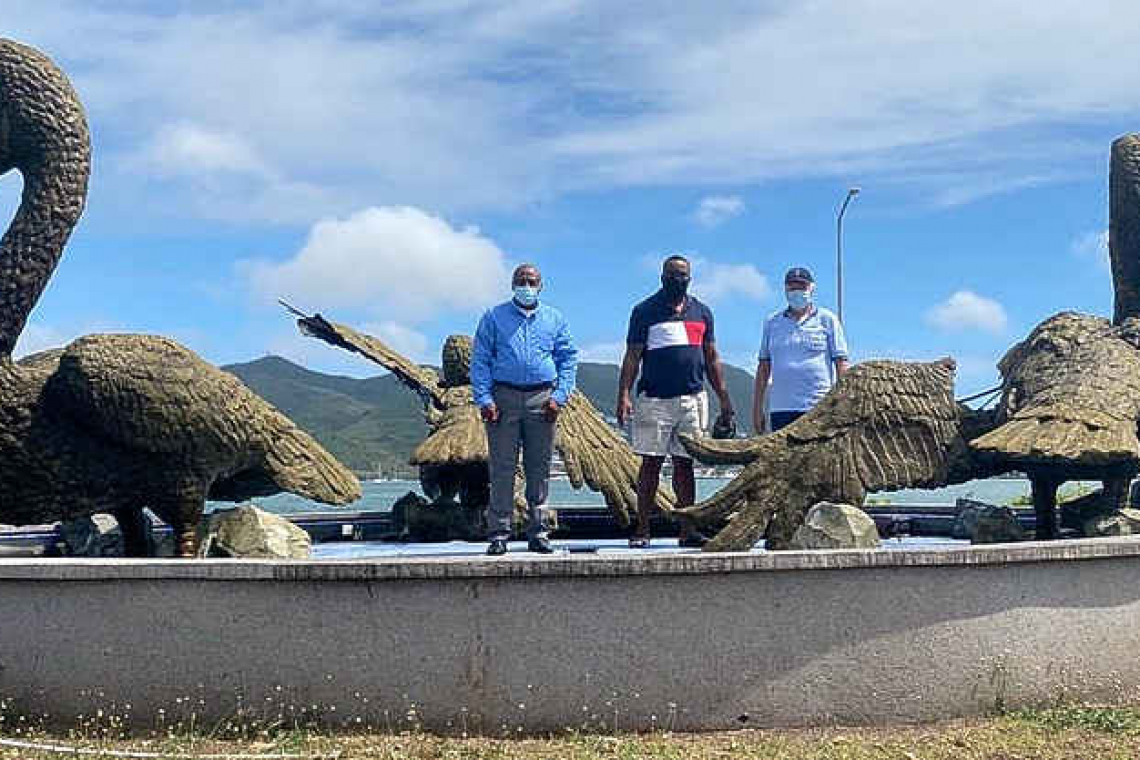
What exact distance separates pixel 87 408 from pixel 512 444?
233cm

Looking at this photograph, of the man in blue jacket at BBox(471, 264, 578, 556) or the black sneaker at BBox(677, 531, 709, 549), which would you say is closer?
the man in blue jacket at BBox(471, 264, 578, 556)

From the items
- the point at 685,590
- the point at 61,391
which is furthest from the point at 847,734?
the point at 61,391

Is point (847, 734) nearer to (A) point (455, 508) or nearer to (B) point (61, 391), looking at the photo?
(B) point (61, 391)

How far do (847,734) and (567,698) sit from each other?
1281mm

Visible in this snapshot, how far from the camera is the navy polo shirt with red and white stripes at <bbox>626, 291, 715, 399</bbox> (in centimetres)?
865

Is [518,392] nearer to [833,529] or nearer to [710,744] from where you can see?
[833,529]

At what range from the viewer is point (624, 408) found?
8.82 meters

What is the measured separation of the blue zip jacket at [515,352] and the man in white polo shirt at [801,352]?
1.92 m

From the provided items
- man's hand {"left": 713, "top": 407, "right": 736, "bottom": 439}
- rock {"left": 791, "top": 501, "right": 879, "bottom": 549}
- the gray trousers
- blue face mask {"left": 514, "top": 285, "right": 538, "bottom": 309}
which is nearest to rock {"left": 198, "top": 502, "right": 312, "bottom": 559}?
the gray trousers

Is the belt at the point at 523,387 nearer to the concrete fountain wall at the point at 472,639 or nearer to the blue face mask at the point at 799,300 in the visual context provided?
the concrete fountain wall at the point at 472,639

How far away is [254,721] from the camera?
5.79m

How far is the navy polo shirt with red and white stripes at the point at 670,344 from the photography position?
865 centimetres

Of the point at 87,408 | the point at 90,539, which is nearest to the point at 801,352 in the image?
the point at 87,408

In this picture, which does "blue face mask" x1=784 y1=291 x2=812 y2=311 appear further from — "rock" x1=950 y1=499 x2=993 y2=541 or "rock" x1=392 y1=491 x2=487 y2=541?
"rock" x1=392 y1=491 x2=487 y2=541
